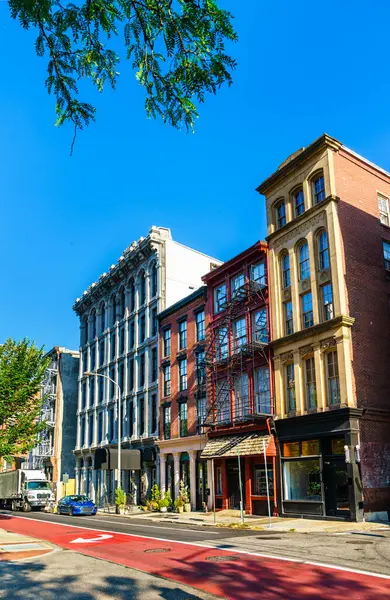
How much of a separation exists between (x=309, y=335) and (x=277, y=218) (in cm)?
795

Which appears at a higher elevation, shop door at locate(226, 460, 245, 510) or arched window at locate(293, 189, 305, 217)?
arched window at locate(293, 189, 305, 217)

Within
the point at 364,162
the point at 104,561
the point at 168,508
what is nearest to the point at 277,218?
the point at 364,162

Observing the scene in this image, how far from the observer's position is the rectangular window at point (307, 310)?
29172 millimetres

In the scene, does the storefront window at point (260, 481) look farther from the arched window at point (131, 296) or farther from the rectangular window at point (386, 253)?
the arched window at point (131, 296)

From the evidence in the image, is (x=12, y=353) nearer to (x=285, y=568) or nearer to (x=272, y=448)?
(x=272, y=448)

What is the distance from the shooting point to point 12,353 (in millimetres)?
35344

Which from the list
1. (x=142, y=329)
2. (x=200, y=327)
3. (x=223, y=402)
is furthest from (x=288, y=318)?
(x=142, y=329)

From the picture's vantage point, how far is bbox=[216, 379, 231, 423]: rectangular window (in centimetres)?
3444

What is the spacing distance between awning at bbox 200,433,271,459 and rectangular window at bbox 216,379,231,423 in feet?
4.10

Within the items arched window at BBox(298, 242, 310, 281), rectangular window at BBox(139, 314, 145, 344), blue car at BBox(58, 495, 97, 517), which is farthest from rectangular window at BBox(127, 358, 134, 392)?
arched window at BBox(298, 242, 310, 281)

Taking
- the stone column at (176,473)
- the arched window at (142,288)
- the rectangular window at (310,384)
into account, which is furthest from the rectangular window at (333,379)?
the arched window at (142,288)

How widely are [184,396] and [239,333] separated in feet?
23.7

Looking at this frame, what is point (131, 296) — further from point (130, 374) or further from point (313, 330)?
point (313, 330)

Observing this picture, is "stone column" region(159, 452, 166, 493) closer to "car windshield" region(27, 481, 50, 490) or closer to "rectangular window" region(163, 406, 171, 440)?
"rectangular window" region(163, 406, 171, 440)
